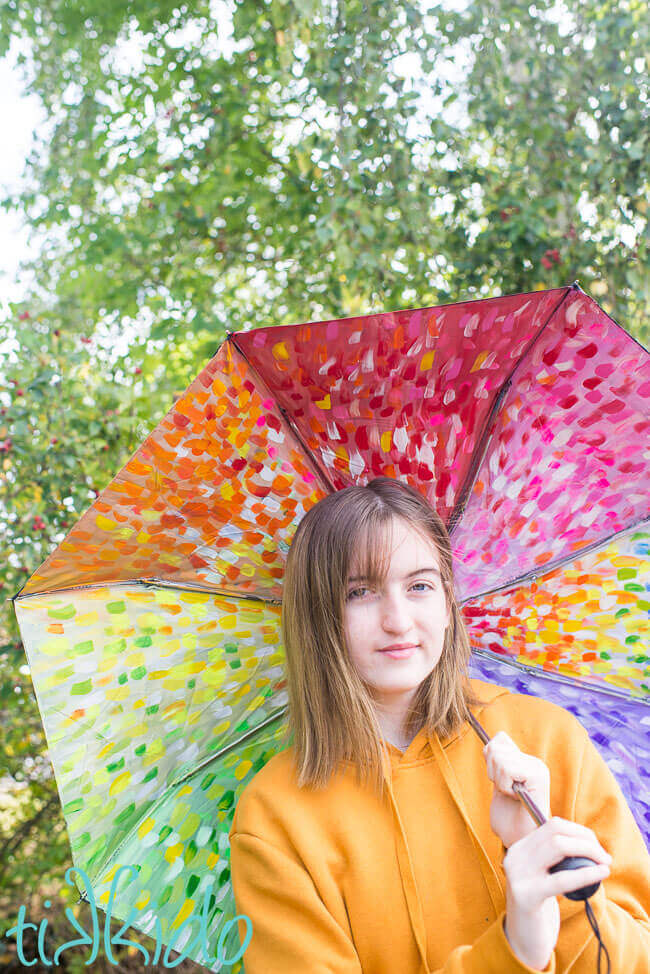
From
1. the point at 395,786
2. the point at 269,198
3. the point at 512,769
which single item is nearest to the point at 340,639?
the point at 395,786

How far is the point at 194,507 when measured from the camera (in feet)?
5.35

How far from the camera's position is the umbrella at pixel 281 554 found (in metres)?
1.52

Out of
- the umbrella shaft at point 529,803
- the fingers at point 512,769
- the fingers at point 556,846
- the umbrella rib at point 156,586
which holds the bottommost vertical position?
the fingers at point 556,846

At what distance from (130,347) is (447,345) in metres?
2.52

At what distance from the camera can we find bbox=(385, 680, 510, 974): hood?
1.44m

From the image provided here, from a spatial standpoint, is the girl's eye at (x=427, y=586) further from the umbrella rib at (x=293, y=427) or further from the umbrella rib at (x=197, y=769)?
the umbrella rib at (x=197, y=769)

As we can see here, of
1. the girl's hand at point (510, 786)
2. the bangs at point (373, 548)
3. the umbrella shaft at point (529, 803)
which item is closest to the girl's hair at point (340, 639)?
the bangs at point (373, 548)

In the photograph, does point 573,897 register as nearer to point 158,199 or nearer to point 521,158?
point 521,158

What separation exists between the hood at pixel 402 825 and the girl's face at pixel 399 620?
0.15 meters

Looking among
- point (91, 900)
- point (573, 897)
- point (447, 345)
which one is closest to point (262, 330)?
point (447, 345)

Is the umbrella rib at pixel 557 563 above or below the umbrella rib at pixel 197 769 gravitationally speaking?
above

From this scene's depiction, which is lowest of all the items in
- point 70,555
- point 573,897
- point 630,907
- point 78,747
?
point 630,907

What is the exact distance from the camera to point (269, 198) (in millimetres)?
3850

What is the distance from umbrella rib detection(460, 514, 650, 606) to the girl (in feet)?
0.37
